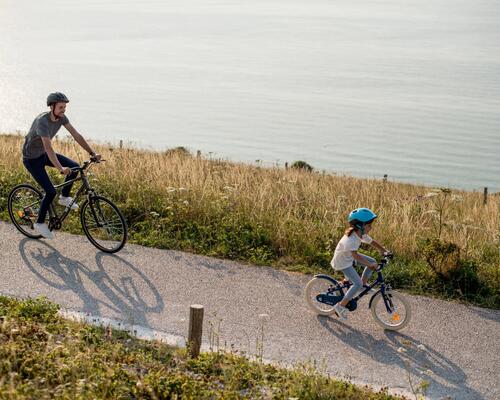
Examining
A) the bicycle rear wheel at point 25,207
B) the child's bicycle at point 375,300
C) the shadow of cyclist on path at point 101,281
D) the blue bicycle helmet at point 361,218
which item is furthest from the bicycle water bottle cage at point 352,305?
the bicycle rear wheel at point 25,207

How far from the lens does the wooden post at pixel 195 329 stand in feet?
22.5

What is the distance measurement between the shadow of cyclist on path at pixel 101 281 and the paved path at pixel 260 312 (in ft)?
0.04

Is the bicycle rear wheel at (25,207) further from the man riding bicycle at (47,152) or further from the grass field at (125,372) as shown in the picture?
the grass field at (125,372)

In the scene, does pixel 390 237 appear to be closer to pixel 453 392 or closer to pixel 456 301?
pixel 456 301

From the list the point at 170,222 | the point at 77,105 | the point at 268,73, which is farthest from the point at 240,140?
the point at 170,222

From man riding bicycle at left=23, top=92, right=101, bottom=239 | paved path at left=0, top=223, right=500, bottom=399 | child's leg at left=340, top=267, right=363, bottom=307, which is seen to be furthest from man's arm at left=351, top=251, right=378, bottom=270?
man riding bicycle at left=23, top=92, right=101, bottom=239

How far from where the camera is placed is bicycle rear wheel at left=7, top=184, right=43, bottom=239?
10.6m

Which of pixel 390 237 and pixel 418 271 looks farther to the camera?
pixel 390 237

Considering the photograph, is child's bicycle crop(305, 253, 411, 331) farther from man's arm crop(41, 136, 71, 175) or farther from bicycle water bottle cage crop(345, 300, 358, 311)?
man's arm crop(41, 136, 71, 175)

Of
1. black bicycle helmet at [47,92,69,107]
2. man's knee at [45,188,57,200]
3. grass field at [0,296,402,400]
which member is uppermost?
black bicycle helmet at [47,92,69,107]

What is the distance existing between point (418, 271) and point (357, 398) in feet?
11.7

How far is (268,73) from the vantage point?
91.1m

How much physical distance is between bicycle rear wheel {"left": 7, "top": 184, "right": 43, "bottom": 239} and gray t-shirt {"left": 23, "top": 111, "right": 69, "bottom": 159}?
2.76ft

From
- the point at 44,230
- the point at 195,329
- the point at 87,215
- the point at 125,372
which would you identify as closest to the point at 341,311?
the point at 195,329
